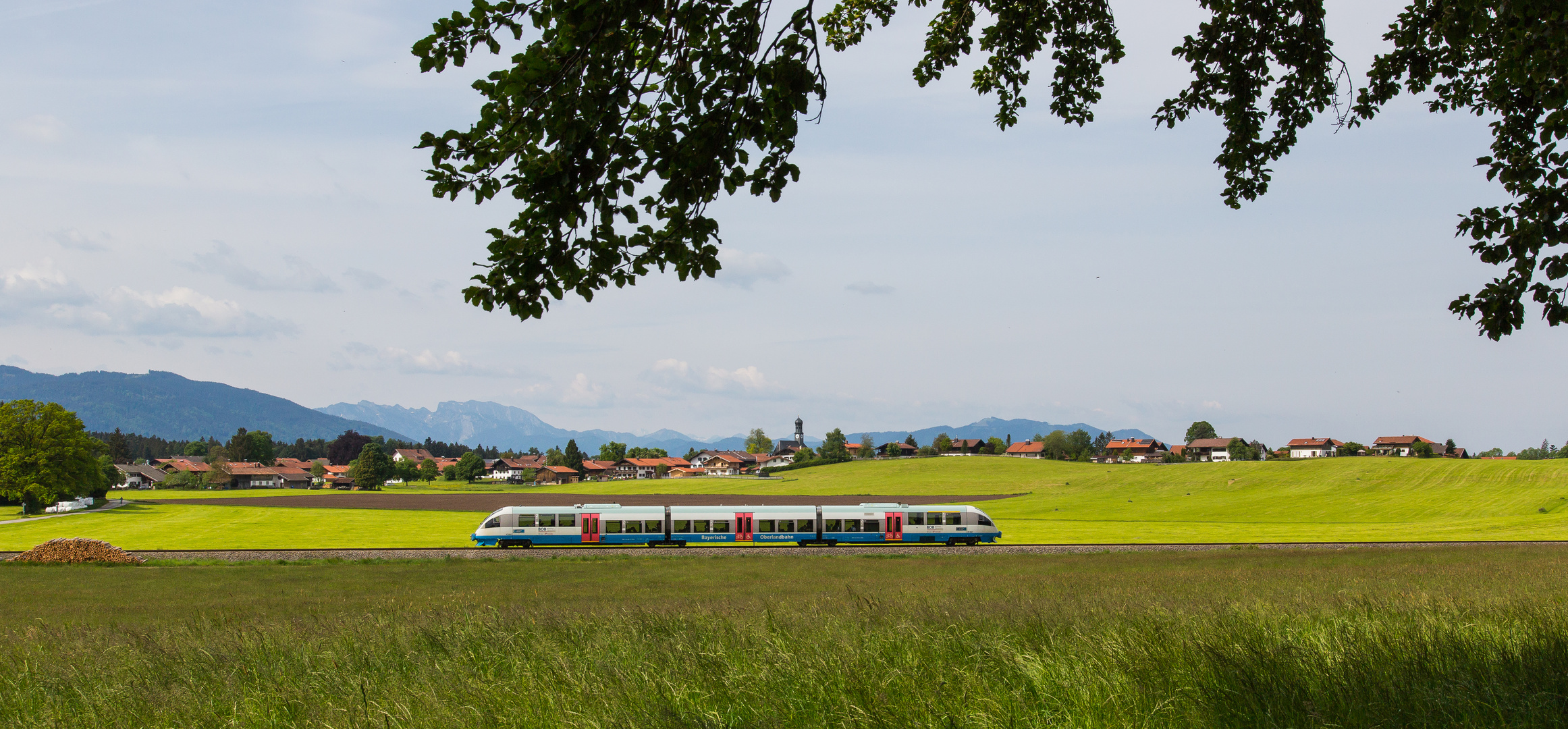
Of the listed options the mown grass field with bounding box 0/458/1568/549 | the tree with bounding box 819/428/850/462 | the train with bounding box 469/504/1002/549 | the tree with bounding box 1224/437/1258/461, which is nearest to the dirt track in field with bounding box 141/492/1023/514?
the mown grass field with bounding box 0/458/1568/549

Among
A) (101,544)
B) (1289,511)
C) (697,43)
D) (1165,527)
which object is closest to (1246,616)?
(697,43)

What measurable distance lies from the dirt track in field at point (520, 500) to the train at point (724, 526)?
3209 cm

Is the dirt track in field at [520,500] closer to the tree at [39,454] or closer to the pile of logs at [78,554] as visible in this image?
the tree at [39,454]

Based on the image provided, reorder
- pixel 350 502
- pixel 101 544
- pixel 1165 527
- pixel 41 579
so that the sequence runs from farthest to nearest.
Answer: pixel 350 502 → pixel 1165 527 → pixel 101 544 → pixel 41 579

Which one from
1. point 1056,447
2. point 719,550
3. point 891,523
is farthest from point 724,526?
point 1056,447

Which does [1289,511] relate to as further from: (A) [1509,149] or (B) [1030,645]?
(B) [1030,645]

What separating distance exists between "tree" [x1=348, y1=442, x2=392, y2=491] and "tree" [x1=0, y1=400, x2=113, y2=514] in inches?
2309

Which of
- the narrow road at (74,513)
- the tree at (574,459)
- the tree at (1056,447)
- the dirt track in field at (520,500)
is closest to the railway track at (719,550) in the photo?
the dirt track in field at (520,500)

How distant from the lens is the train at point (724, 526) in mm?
41469

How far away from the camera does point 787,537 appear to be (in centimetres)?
4159

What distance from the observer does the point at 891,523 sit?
1652 inches

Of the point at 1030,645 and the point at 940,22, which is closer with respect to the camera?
the point at 1030,645

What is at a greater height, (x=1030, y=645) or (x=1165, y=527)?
(x=1030, y=645)

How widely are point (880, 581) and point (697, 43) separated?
57.1ft
